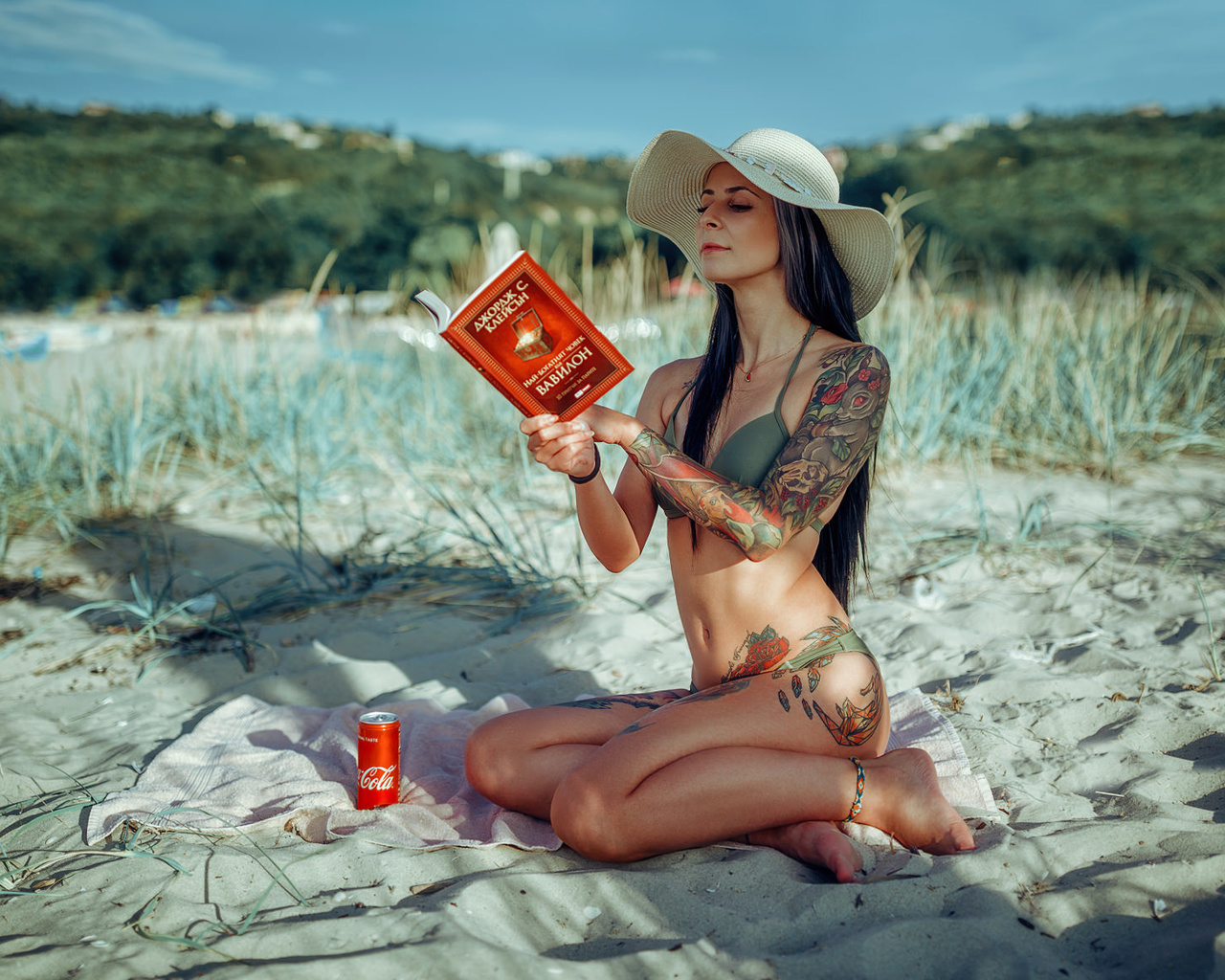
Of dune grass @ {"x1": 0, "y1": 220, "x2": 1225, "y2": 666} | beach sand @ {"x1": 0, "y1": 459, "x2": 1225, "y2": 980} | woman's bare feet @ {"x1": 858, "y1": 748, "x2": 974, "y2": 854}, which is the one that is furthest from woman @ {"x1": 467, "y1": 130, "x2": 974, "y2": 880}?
dune grass @ {"x1": 0, "y1": 220, "x2": 1225, "y2": 666}

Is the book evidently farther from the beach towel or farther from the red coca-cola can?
the beach towel

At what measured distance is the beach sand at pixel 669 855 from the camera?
A: 4.29ft

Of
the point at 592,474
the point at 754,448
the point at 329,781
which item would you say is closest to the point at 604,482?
the point at 592,474

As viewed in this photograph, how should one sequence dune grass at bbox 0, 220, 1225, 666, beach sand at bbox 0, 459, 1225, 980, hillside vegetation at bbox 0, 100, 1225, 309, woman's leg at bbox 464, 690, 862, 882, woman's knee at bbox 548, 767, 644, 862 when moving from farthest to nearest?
hillside vegetation at bbox 0, 100, 1225, 309 < dune grass at bbox 0, 220, 1225, 666 < woman's leg at bbox 464, 690, 862, 882 < woman's knee at bbox 548, 767, 644, 862 < beach sand at bbox 0, 459, 1225, 980

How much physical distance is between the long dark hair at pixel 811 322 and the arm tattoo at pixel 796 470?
151 millimetres

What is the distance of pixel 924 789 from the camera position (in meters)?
1.66

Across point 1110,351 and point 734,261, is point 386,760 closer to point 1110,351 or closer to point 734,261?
point 734,261

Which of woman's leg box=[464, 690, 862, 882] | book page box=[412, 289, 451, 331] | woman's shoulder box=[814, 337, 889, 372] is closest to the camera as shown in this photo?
book page box=[412, 289, 451, 331]

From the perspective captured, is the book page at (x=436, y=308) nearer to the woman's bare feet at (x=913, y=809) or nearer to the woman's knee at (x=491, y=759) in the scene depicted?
the woman's knee at (x=491, y=759)

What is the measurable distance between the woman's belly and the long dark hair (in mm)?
104

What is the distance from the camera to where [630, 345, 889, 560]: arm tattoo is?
1.60 m

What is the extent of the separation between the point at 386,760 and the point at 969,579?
2094 millimetres

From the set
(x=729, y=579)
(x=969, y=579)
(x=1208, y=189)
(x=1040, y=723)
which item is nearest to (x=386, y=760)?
(x=729, y=579)

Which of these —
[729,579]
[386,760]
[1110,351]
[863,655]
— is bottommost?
[386,760]
